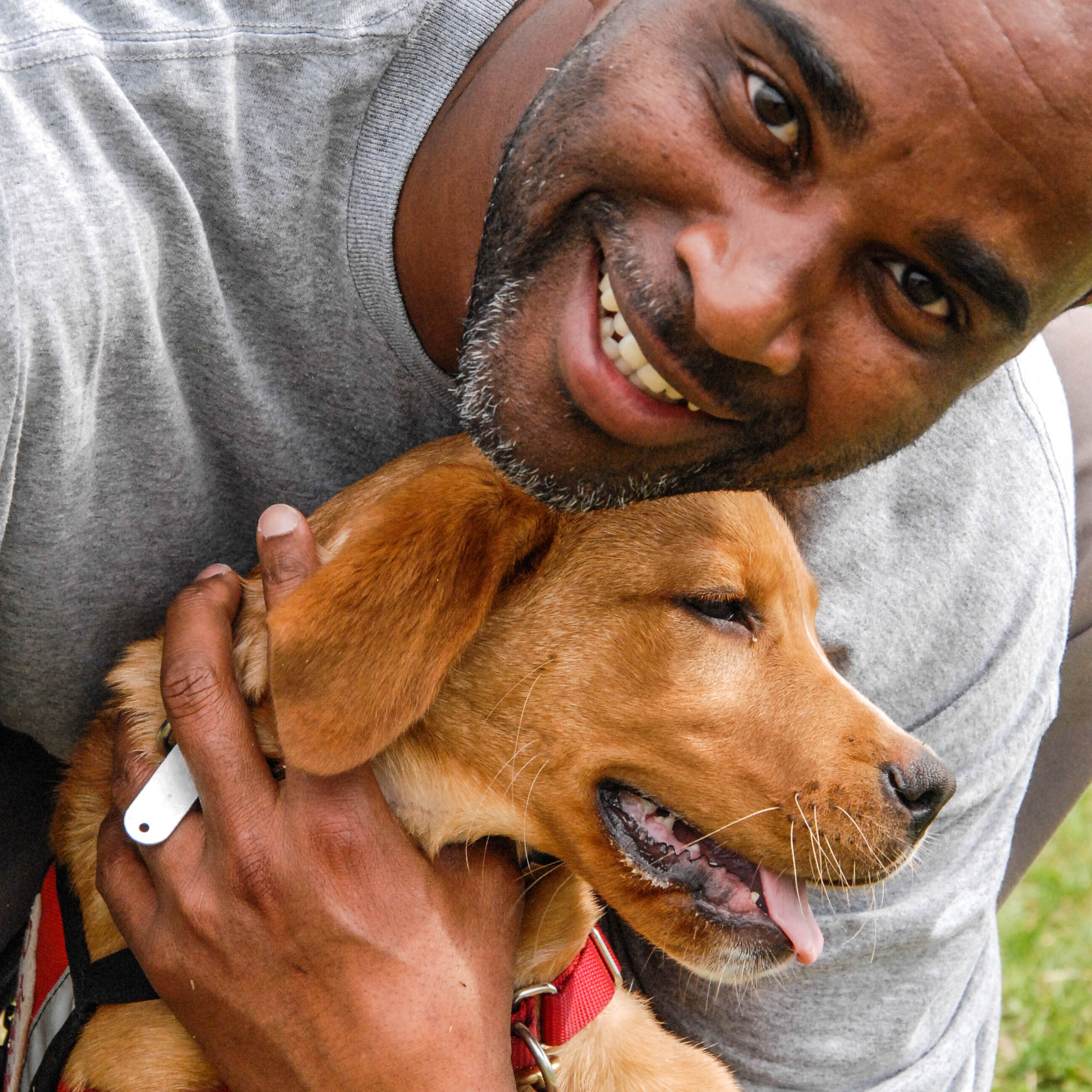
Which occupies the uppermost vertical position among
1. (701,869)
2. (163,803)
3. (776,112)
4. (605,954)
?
(776,112)

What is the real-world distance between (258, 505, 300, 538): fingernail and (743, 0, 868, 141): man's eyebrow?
1113 mm

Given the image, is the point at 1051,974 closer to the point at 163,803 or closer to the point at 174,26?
the point at 163,803

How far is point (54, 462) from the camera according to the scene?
6.62 ft

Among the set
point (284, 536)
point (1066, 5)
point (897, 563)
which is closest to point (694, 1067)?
point (897, 563)

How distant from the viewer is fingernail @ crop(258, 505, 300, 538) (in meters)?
2.04

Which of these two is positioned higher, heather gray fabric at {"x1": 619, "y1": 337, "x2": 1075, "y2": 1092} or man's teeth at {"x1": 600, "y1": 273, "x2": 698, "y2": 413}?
man's teeth at {"x1": 600, "y1": 273, "x2": 698, "y2": 413}

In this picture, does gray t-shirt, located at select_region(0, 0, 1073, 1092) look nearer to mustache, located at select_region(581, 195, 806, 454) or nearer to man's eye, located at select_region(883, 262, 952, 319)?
mustache, located at select_region(581, 195, 806, 454)

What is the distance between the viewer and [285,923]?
2.00m

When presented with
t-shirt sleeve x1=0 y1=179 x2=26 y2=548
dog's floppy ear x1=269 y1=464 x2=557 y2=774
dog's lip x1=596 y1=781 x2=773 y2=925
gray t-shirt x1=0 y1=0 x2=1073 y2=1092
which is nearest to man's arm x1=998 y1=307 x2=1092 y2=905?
gray t-shirt x1=0 y1=0 x2=1073 y2=1092

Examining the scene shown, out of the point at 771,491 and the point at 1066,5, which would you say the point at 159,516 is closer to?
the point at 771,491

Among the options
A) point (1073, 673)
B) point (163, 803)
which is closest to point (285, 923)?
point (163, 803)

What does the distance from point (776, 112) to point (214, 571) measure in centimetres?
135

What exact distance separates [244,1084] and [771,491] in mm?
1578

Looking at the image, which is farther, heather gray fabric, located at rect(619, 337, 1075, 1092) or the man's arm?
the man's arm
